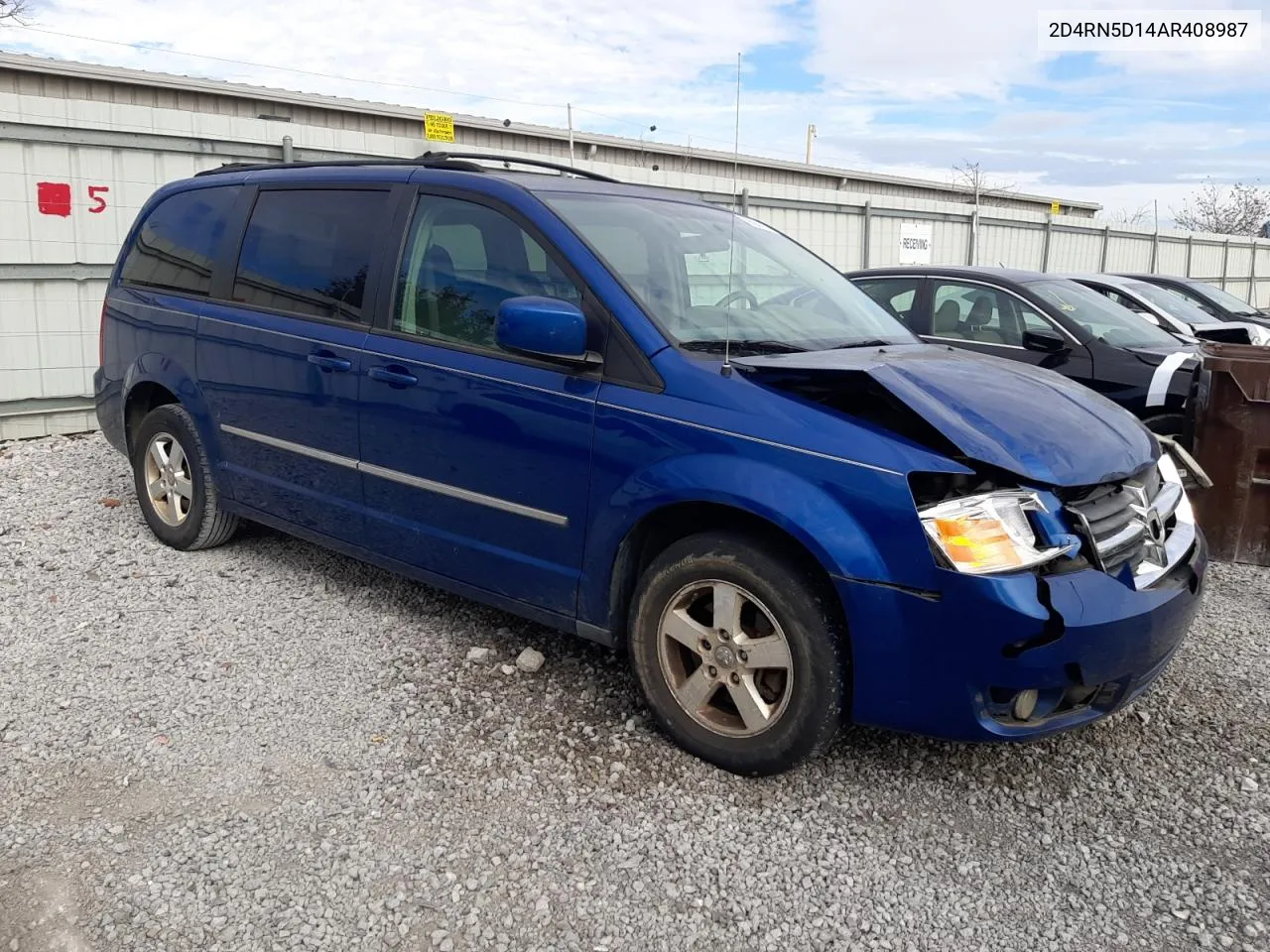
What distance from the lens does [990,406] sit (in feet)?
9.85

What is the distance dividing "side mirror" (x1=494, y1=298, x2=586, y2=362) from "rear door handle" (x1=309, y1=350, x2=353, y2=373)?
998 mm

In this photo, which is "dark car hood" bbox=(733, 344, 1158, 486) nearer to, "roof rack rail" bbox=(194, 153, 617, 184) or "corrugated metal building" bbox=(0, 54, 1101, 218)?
"roof rack rail" bbox=(194, 153, 617, 184)

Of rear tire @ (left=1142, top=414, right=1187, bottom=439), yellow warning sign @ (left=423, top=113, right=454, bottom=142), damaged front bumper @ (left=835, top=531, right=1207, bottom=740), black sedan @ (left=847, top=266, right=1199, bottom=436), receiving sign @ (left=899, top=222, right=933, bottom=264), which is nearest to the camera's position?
damaged front bumper @ (left=835, top=531, right=1207, bottom=740)

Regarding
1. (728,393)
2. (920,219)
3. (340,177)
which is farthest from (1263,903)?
(920,219)

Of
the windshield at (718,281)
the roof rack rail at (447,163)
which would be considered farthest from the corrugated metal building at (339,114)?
the windshield at (718,281)

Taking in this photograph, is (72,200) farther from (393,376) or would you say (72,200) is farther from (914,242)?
(914,242)

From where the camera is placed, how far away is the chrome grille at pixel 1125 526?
2811mm

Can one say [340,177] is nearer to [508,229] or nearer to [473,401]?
[508,229]

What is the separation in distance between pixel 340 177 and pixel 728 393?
2.20 metres

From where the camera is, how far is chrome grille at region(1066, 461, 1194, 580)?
2.81 metres

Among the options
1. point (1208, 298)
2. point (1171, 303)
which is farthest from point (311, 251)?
point (1208, 298)

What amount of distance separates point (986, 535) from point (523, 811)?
152cm

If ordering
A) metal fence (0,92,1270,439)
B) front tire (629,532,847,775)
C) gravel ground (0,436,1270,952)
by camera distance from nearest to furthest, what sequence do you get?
gravel ground (0,436,1270,952), front tire (629,532,847,775), metal fence (0,92,1270,439)

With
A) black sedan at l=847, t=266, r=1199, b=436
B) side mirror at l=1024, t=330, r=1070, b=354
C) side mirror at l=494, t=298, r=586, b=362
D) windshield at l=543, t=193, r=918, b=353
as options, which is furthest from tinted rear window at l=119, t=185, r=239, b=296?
side mirror at l=1024, t=330, r=1070, b=354
